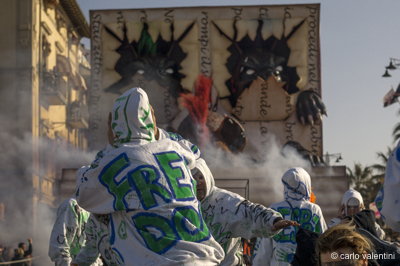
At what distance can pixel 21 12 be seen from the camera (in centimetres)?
3741

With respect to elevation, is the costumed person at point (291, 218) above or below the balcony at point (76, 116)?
below

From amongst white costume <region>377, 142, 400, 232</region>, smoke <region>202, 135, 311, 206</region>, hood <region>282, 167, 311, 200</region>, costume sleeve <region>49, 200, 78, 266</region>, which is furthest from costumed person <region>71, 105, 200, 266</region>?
smoke <region>202, 135, 311, 206</region>

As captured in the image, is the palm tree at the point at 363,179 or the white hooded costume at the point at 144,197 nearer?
the white hooded costume at the point at 144,197

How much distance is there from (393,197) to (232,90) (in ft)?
112

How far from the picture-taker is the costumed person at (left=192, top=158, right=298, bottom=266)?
22.3 feet

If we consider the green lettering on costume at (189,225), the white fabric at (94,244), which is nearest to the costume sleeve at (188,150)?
the green lettering on costume at (189,225)

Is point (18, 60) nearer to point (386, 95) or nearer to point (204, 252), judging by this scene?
point (386, 95)

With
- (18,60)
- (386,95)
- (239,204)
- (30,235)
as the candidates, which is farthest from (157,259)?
(386,95)

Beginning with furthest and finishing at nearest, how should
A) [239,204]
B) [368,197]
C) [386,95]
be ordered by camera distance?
[368,197] → [386,95] → [239,204]

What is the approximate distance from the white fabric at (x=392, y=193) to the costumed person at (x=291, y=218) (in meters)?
4.24

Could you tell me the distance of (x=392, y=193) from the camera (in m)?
5.68

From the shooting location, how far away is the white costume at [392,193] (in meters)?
5.66

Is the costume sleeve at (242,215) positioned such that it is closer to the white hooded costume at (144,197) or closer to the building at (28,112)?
the white hooded costume at (144,197)

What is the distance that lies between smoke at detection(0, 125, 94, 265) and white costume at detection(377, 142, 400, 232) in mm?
27208
